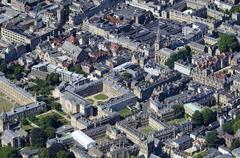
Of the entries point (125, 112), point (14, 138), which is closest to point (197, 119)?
point (125, 112)

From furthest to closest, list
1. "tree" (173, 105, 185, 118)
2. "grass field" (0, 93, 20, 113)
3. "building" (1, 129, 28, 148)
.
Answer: "grass field" (0, 93, 20, 113) → "tree" (173, 105, 185, 118) → "building" (1, 129, 28, 148)

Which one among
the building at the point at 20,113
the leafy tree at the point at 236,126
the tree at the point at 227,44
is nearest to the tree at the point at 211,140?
the leafy tree at the point at 236,126

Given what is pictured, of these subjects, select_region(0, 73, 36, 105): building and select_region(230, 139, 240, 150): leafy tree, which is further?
select_region(0, 73, 36, 105): building

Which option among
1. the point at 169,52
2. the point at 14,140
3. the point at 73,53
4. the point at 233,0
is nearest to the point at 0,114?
the point at 14,140

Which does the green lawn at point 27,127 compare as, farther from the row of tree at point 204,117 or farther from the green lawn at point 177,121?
the row of tree at point 204,117

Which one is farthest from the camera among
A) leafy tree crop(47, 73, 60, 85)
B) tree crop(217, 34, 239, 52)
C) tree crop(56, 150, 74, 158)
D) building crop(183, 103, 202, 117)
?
tree crop(217, 34, 239, 52)

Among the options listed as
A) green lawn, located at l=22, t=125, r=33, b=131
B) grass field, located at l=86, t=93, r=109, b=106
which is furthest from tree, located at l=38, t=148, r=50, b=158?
grass field, located at l=86, t=93, r=109, b=106

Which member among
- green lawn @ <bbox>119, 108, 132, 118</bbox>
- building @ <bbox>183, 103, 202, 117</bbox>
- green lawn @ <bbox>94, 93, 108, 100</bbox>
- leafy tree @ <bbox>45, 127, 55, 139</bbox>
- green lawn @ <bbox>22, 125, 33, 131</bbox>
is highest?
leafy tree @ <bbox>45, 127, 55, 139</bbox>

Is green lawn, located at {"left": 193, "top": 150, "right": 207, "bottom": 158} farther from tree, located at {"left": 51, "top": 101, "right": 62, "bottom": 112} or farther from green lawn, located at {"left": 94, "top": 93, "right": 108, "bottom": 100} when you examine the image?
tree, located at {"left": 51, "top": 101, "right": 62, "bottom": 112}

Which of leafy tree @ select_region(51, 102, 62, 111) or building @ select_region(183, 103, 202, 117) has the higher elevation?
building @ select_region(183, 103, 202, 117)
